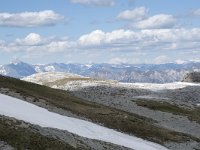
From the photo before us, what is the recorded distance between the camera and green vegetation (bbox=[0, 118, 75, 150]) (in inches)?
1286

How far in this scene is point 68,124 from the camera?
48.4 m

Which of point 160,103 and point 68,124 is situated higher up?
point 68,124

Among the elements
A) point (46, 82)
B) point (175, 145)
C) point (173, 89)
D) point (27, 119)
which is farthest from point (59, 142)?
point (46, 82)

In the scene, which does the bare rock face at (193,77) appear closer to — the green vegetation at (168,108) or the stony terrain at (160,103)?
the stony terrain at (160,103)

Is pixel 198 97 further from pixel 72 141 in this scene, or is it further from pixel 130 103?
pixel 72 141

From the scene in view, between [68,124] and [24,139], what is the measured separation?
15.1 m

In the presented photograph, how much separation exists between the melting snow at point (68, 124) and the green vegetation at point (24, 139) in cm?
525

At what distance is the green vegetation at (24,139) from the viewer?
1286 inches

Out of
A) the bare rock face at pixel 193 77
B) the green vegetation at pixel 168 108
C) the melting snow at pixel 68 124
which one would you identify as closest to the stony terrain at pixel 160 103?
the green vegetation at pixel 168 108

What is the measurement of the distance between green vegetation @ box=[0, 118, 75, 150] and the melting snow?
207 inches

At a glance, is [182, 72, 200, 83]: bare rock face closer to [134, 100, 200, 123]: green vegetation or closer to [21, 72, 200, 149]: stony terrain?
[21, 72, 200, 149]: stony terrain

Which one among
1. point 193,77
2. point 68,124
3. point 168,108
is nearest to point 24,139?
point 68,124

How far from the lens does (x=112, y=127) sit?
58.3m

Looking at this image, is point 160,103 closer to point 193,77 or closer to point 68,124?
point 68,124
